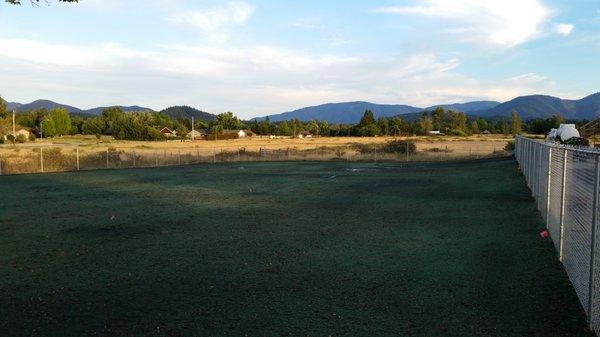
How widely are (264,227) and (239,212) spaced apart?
2457mm

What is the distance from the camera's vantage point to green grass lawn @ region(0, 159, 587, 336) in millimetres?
5508

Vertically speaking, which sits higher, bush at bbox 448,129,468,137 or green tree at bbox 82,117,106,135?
green tree at bbox 82,117,106,135

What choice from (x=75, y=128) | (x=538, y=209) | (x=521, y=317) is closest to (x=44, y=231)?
Result: (x=521, y=317)

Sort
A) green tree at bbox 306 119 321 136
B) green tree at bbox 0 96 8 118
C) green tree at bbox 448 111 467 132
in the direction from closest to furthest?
green tree at bbox 0 96 8 118
green tree at bbox 448 111 467 132
green tree at bbox 306 119 321 136

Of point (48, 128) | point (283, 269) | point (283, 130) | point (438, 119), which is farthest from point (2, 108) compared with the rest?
point (438, 119)

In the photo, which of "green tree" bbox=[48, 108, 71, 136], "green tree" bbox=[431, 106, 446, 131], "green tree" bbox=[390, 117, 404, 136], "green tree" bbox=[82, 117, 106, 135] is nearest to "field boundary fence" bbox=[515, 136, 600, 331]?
"green tree" bbox=[390, 117, 404, 136]

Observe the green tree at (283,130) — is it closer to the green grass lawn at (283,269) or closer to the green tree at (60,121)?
the green tree at (60,121)

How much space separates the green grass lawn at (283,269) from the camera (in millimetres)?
5508

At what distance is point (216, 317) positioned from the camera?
565 centimetres

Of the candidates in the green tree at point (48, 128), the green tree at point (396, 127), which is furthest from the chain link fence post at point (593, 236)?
the green tree at point (48, 128)

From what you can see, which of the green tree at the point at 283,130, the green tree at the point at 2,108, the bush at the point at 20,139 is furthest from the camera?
the green tree at the point at 283,130

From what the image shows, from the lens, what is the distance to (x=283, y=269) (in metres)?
7.73

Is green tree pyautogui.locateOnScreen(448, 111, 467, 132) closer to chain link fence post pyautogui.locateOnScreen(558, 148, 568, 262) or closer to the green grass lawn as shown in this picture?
the green grass lawn

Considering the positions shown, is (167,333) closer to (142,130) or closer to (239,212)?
(239,212)
